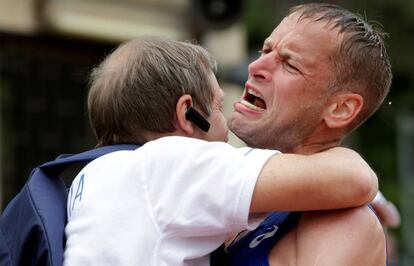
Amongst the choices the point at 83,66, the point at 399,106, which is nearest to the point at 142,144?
the point at 83,66

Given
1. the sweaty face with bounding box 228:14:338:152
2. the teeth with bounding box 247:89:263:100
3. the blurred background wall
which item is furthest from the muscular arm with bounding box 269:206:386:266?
the blurred background wall

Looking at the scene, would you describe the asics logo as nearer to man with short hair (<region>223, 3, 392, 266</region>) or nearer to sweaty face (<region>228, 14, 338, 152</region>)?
man with short hair (<region>223, 3, 392, 266</region>)

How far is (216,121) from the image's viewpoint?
10.4ft

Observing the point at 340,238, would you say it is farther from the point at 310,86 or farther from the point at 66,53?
the point at 66,53

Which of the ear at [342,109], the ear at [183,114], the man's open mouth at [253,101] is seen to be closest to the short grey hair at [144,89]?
the ear at [183,114]

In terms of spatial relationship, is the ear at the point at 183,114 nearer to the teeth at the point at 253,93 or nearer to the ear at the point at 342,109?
the teeth at the point at 253,93

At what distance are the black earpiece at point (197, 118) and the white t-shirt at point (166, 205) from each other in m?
0.17

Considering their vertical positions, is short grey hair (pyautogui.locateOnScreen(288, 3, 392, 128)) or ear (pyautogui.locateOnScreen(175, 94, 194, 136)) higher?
short grey hair (pyautogui.locateOnScreen(288, 3, 392, 128))

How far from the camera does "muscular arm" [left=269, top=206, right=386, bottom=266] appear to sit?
2820 mm

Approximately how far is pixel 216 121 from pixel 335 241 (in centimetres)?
57

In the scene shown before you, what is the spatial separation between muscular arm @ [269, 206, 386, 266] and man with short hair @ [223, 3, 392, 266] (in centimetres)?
11

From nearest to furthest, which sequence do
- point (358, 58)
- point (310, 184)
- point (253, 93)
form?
point (310, 184)
point (358, 58)
point (253, 93)

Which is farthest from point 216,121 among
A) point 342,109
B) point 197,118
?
point 342,109

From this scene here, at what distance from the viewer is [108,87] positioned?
3.07m
